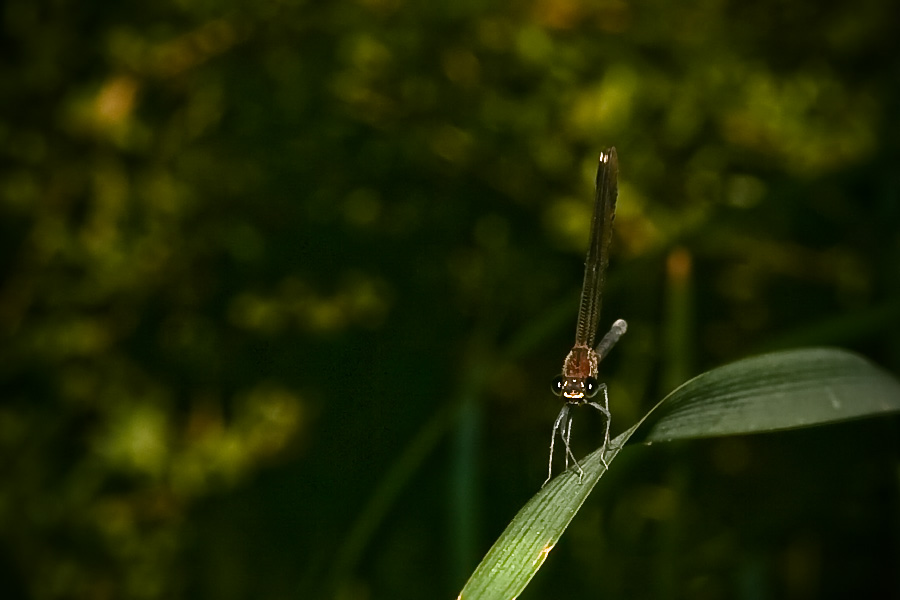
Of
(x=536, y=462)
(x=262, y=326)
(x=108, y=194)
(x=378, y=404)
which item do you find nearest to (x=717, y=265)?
(x=536, y=462)

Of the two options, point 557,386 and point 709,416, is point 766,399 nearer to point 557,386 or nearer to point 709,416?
point 709,416

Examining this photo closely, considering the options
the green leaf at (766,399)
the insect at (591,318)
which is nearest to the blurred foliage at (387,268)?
the insect at (591,318)

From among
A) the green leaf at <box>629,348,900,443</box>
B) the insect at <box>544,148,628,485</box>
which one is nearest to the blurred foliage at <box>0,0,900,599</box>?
the insect at <box>544,148,628,485</box>

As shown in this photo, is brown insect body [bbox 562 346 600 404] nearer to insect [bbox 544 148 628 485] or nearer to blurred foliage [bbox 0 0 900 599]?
insect [bbox 544 148 628 485]

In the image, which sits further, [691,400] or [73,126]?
[73,126]

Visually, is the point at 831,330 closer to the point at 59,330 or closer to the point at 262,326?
the point at 262,326

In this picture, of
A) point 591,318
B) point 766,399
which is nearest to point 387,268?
point 591,318

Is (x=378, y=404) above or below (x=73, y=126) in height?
below
